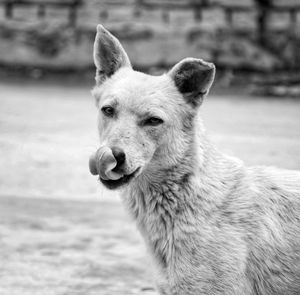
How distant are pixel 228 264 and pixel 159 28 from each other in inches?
441

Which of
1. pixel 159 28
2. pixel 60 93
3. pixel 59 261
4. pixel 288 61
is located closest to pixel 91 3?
pixel 159 28

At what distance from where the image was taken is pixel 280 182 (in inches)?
156

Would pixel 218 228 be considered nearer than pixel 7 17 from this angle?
Yes

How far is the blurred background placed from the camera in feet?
17.1

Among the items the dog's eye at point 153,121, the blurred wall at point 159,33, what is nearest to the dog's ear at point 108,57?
the dog's eye at point 153,121

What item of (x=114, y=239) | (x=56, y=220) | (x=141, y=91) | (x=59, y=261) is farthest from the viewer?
(x=56, y=220)

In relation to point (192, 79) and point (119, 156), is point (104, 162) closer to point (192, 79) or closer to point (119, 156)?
point (119, 156)

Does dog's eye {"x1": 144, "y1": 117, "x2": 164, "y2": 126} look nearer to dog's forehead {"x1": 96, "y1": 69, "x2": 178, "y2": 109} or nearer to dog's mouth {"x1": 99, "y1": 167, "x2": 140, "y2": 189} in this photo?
dog's forehead {"x1": 96, "y1": 69, "x2": 178, "y2": 109}

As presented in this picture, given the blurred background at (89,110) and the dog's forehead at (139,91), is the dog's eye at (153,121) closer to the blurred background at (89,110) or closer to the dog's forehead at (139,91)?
the dog's forehead at (139,91)

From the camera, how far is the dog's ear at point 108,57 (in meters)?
4.21

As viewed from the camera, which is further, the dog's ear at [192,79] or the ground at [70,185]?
the ground at [70,185]

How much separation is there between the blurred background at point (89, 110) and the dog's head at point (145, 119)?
1.26 meters

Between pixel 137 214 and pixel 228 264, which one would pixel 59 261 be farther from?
pixel 228 264

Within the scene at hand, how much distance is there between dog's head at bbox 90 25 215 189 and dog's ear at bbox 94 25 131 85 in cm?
13
